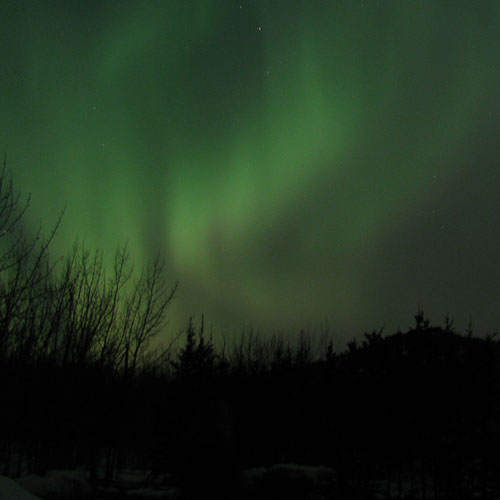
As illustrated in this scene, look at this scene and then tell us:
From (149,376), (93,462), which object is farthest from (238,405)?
(149,376)

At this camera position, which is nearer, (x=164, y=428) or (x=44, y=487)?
(x=44, y=487)

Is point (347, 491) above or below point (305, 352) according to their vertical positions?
below

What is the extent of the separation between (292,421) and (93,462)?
6782 mm

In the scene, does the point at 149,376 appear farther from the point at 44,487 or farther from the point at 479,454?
the point at 479,454

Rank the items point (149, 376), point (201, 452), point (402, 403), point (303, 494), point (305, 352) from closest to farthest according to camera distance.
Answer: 1. point (201, 452)
2. point (303, 494)
3. point (402, 403)
4. point (149, 376)
5. point (305, 352)

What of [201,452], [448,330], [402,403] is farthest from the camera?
[448,330]

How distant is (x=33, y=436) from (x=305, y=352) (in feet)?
67.4

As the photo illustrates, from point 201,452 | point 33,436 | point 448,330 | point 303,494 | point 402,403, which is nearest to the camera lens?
point 201,452

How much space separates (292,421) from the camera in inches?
782

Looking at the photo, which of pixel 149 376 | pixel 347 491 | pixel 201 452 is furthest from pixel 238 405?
pixel 201 452

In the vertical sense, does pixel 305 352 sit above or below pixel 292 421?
above

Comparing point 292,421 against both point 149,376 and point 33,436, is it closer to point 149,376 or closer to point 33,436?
point 33,436

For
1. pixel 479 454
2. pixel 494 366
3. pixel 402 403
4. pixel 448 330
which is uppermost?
pixel 448 330

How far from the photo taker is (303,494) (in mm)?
14203
